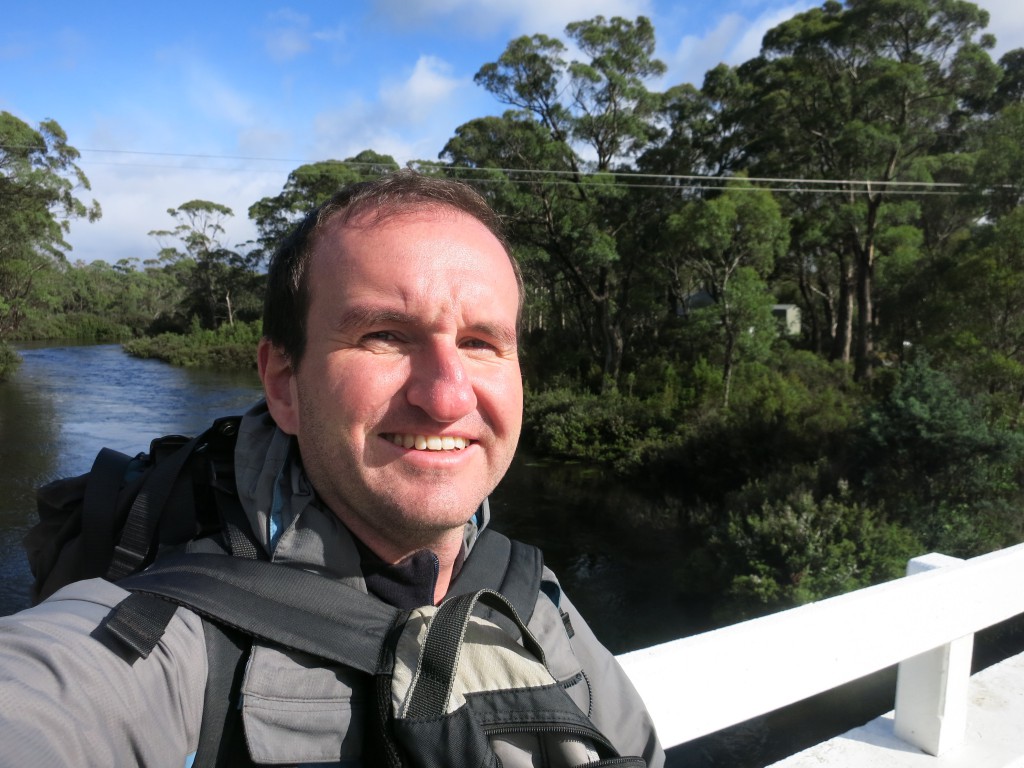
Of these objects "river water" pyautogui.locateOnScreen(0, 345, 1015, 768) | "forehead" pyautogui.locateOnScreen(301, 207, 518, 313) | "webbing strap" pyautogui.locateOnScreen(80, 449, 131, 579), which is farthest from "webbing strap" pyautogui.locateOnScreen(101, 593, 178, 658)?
"river water" pyautogui.locateOnScreen(0, 345, 1015, 768)

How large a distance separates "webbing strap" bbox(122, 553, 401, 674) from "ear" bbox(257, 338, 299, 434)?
22cm

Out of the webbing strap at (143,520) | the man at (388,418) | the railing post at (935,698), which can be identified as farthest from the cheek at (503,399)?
the railing post at (935,698)

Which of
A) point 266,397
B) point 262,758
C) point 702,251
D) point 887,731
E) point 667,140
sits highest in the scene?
point 667,140

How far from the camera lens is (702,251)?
16156 millimetres

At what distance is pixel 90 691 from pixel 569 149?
1939 centimetres

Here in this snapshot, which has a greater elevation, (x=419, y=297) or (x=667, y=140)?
(x=667, y=140)

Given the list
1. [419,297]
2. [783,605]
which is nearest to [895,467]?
[783,605]

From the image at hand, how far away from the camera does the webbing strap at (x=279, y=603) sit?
0.63 meters

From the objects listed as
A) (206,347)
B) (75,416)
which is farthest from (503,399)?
(206,347)

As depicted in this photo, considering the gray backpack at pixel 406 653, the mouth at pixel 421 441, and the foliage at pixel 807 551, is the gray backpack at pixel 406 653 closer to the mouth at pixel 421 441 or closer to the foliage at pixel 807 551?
the mouth at pixel 421 441

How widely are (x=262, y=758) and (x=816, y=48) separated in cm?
2013

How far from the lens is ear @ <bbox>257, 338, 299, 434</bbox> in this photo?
34.7 inches

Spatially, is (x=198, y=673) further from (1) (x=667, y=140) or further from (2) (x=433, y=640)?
(1) (x=667, y=140)

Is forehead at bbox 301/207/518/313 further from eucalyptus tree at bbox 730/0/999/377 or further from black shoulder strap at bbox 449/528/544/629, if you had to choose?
eucalyptus tree at bbox 730/0/999/377
